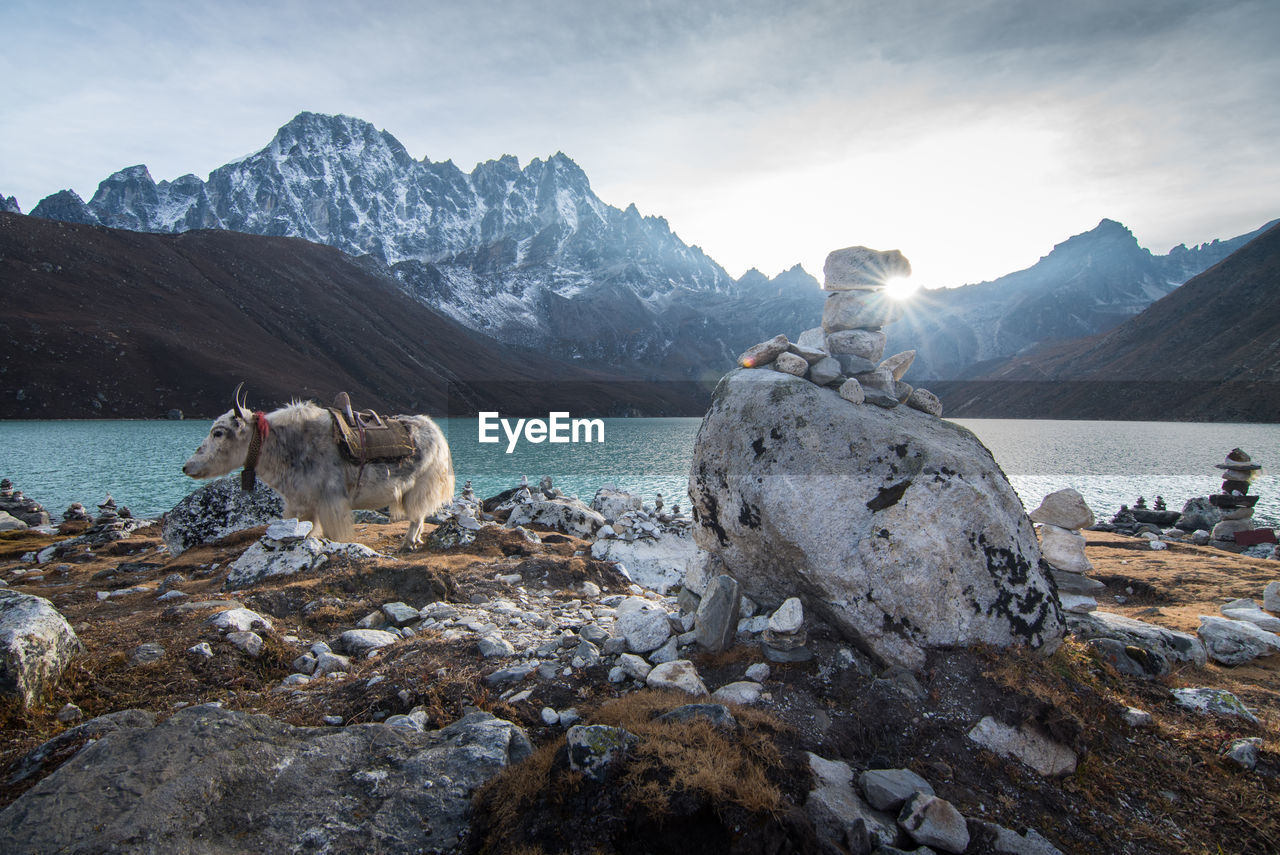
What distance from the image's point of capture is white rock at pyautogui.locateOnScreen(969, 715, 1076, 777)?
476 centimetres

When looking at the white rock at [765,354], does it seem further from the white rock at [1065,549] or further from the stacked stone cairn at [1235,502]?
the stacked stone cairn at [1235,502]

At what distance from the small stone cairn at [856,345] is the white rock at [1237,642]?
4.71 metres

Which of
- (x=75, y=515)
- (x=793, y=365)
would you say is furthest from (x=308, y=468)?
(x=75, y=515)

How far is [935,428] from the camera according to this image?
7.02 metres

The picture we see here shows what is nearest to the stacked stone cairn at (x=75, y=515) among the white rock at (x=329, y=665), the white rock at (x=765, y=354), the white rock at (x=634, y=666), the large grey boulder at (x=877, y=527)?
the white rock at (x=329, y=665)

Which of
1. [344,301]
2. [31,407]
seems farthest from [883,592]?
[344,301]

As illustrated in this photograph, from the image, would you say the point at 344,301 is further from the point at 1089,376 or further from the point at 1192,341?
the point at 1192,341

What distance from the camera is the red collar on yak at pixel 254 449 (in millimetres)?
9805

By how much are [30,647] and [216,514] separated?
380 inches

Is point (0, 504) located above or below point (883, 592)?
below

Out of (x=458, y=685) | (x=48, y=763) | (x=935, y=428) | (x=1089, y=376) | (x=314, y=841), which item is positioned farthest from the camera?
(x=1089, y=376)

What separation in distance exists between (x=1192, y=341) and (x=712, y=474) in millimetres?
211289

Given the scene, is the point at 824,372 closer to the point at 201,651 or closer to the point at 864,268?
the point at 864,268

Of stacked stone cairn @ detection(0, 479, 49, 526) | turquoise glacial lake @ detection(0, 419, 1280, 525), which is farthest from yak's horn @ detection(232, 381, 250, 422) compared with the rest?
turquoise glacial lake @ detection(0, 419, 1280, 525)
